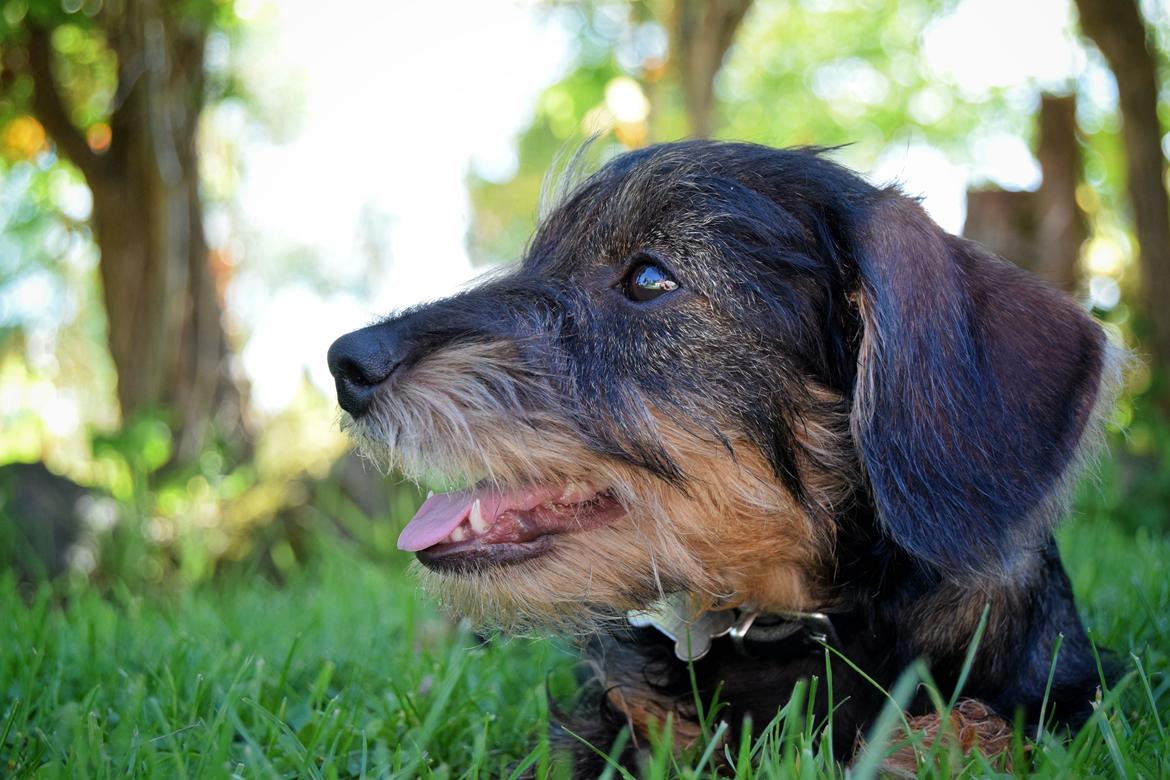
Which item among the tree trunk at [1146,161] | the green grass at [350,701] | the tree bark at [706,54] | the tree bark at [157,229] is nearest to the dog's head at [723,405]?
the green grass at [350,701]

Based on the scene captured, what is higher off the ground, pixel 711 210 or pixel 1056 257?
pixel 711 210

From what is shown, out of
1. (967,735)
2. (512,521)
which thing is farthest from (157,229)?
(967,735)

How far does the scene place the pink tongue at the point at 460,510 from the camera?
2420 millimetres

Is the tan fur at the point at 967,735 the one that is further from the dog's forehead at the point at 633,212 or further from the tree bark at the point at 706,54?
the tree bark at the point at 706,54

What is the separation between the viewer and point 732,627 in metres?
2.46

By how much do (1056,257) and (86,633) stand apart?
789 centimetres

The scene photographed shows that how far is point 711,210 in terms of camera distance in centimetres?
248

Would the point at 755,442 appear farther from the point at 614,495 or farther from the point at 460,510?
the point at 460,510

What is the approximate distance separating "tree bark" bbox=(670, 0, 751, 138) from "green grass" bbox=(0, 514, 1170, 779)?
470cm

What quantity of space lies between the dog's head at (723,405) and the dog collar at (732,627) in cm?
6

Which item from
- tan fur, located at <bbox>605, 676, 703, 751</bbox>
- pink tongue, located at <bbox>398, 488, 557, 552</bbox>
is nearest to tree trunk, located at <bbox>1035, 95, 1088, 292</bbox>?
tan fur, located at <bbox>605, 676, 703, 751</bbox>

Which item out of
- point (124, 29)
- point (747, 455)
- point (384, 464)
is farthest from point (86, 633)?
point (124, 29)

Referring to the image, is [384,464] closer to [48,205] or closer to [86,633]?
[86,633]

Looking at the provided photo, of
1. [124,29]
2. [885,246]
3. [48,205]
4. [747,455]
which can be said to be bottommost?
[747,455]
